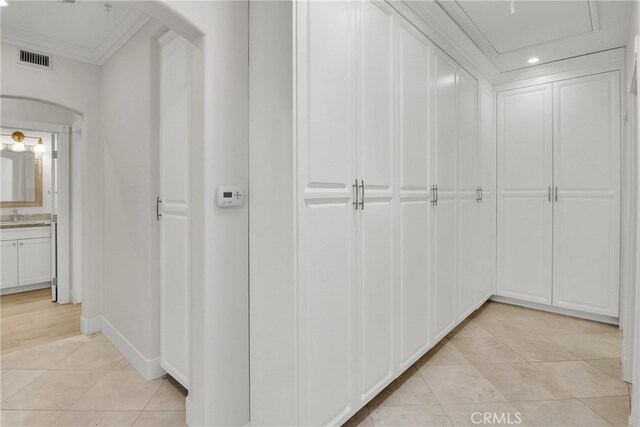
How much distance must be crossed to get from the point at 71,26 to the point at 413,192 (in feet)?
9.88

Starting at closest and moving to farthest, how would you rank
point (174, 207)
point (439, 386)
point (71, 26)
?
point (174, 207) → point (439, 386) → point (71, 26)

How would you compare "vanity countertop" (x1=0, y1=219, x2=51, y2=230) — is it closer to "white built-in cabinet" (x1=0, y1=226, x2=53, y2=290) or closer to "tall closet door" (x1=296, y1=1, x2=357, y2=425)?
"white built-in cabinet" (x1=0, y1=226, x2=53, y2=290)

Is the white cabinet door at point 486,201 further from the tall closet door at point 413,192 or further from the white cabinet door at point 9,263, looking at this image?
the white cabinet door at point 9,263

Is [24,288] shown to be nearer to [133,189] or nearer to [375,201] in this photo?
[133,189]

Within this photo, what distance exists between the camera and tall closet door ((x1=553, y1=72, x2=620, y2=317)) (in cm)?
314

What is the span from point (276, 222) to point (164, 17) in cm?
104

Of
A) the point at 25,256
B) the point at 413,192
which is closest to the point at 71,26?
the point at 413,192

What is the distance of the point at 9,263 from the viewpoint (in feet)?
14.3

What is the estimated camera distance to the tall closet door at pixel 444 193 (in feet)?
8.30

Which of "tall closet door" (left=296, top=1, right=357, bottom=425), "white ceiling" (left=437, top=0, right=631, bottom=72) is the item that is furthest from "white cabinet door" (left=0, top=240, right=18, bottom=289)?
"white ceiling" (left=437, top=0, right=631, bottom=72)

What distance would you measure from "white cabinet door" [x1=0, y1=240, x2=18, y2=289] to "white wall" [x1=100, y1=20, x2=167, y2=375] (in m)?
2.51

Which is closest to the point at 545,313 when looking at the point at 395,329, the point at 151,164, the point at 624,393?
the point at 624,393

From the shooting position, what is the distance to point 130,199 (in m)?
2.54

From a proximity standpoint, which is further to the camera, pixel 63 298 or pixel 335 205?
A: pixel 63 298
